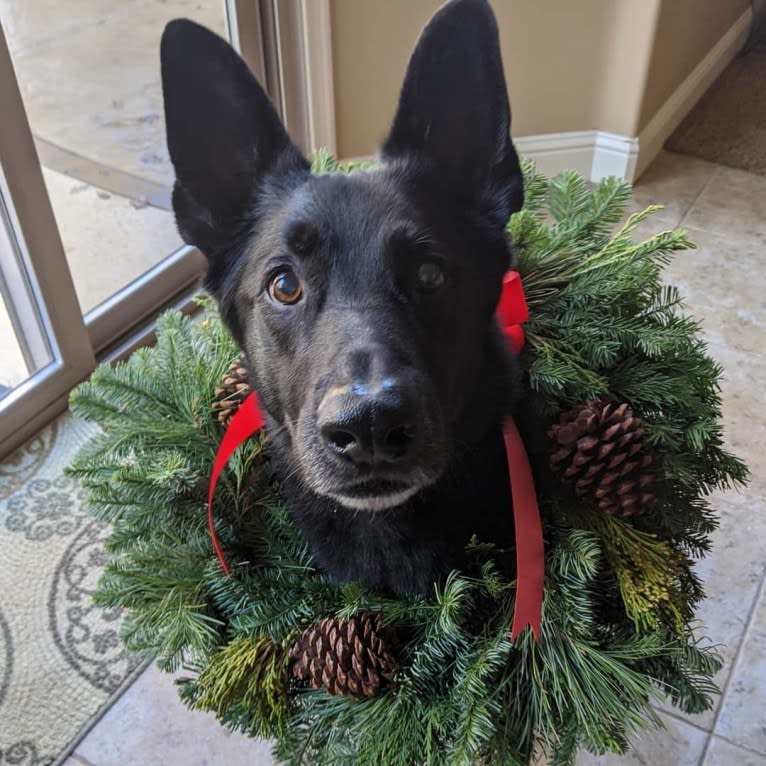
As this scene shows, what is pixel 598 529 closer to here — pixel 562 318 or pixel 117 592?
pixel 562 318

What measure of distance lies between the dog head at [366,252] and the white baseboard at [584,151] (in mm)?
1799

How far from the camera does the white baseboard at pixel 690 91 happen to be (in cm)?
284

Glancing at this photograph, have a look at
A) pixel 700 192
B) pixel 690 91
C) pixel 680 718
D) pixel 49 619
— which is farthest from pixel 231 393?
pixel 690 91

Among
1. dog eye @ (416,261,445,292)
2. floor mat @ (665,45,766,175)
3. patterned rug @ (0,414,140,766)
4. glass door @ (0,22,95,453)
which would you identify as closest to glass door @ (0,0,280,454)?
glass door @ (0,22,95,453)

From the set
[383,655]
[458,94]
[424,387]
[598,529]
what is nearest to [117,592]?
[383,655]

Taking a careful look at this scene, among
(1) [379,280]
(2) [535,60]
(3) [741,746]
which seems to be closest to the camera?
(1) [379,280]

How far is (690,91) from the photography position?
3160 mm

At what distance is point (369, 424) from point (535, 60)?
212cm

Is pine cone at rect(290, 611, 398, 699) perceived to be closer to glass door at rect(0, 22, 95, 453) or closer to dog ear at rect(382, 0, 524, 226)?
dog ear at rect(382, 0, 524, 226)

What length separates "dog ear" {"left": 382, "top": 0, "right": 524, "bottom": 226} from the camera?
876 mm

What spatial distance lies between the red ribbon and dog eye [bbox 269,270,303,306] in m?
0.16

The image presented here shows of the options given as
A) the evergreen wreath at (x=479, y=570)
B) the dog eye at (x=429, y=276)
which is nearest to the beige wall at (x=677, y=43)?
the evergreen wreath at (x=479, y=570)

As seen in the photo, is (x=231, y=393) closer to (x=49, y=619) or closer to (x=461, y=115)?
(x=461, y=115)

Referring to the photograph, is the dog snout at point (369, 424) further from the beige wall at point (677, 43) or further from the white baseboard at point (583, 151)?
the beige wall at point (677, 43)
